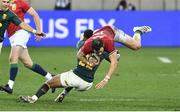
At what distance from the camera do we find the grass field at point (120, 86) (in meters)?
13.6

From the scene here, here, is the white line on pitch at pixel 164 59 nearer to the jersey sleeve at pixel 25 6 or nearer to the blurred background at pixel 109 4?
the jersey sleeve at pixel 25 6

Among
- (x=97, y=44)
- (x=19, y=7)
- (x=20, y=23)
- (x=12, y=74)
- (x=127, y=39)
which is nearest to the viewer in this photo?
(x=97, y=44)

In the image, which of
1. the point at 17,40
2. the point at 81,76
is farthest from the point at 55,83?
the point at 17,40

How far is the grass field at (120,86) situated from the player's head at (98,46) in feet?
3.16

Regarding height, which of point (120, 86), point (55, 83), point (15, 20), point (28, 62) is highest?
point (15, 20)

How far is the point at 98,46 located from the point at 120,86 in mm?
3765

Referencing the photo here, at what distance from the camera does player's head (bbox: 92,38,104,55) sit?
43.7 ft

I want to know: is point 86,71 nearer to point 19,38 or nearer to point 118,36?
point 118,36

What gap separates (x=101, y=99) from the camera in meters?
14.6

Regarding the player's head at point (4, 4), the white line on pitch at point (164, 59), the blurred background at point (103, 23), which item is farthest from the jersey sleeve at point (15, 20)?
the blurred background at point (103, 23)

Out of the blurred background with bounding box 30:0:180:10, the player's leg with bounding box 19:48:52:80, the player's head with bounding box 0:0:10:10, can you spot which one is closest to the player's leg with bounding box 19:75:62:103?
the player's head with bounding box 0:0:10:10

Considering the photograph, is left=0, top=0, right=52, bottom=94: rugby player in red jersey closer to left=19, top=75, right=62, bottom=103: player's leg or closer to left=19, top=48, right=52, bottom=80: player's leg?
left=19, top=48, right=52, bottom=80: player's leg

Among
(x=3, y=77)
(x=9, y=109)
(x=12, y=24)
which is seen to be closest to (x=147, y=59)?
(x=3, y=77)

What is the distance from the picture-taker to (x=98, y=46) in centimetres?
1331
